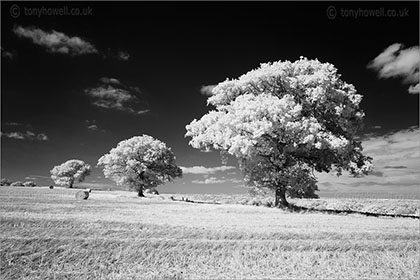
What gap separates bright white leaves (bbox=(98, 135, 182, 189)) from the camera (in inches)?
2349

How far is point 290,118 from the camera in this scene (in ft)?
86.7

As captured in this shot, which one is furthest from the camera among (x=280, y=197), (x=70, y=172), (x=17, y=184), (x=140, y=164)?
(x=70, y=172)

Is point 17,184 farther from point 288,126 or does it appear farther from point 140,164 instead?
point 288,126

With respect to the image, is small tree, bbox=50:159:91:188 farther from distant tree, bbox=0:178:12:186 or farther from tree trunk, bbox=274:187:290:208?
tree trunk, bbox=274:187:290:208

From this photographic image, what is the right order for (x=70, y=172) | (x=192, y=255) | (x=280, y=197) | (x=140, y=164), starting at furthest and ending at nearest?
(x=70, y=172) → (x=140, y=164) → (x=280, y=197) → (x=192, y=255)

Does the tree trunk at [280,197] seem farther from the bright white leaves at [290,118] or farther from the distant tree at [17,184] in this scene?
the distant tree at [17,184]

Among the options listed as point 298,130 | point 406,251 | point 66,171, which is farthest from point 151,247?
point 66,171

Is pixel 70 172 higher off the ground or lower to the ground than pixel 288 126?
lower

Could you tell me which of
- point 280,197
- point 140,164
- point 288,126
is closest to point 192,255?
point 288,126

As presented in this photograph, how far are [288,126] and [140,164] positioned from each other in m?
38.6

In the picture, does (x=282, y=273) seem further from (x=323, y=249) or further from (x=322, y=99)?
(x=322, y=99)

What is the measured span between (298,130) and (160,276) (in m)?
21.1

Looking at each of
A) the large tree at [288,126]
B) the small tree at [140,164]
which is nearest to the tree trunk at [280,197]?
the large tree at [288,126]

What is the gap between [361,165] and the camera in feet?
99.6
